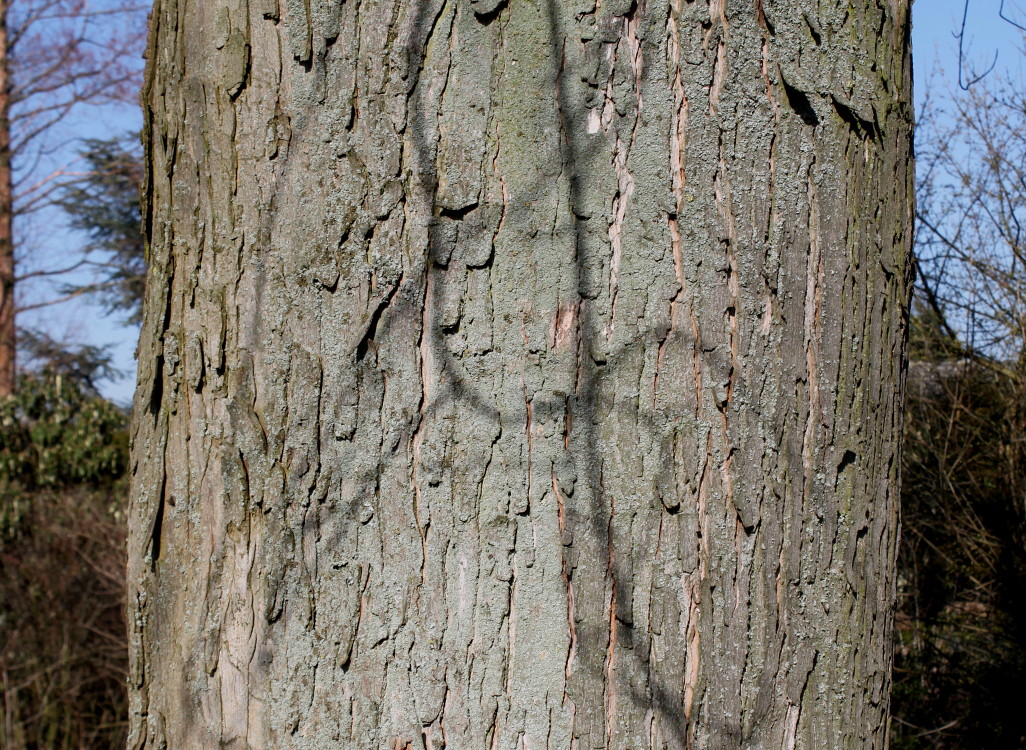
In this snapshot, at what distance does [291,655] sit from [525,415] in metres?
0.42

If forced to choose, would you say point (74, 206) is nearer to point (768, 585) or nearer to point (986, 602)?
point (986, 602)

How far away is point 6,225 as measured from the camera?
43.1 ft

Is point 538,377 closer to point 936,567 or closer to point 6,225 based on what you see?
point 936,567

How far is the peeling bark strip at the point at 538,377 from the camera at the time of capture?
0.92 meters

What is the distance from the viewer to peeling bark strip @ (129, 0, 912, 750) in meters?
0.92

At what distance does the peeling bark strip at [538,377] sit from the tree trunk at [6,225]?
46.2 ft

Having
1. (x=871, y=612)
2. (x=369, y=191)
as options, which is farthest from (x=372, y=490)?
(x=871, y=612)

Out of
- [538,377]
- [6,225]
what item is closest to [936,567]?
[538,377]

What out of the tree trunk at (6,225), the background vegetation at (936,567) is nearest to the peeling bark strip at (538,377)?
the background vegetation at (936,567)

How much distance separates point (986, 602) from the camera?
573cm

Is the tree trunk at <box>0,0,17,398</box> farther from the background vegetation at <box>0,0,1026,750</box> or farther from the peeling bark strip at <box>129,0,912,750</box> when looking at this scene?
the peeling bark strip at <box>129,0,912,750</box>

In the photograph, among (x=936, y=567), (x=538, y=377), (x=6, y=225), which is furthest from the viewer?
(x=6, y=225)

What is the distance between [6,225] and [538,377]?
49.8 feet

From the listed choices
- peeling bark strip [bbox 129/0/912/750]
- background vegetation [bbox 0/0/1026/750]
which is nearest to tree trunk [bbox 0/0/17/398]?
background vegetation [bbox 0/0/1026/750]
